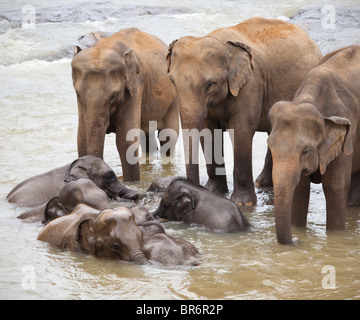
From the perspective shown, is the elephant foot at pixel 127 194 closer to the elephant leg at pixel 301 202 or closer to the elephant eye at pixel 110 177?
the elephant eye at pixel 110 177

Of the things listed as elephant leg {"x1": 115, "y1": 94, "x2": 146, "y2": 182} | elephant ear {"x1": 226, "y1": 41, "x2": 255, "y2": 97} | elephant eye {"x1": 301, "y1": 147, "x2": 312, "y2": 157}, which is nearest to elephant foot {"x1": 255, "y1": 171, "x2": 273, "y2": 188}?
elephant leg {"x1": 115, "y1": 94, "x2": 146, "y2": 182}

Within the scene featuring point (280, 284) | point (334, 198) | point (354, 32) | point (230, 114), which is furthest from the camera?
point (354, 32)

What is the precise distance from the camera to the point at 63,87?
749 inches

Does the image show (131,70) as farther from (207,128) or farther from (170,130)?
(170,130)

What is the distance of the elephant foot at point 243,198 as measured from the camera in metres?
9.31

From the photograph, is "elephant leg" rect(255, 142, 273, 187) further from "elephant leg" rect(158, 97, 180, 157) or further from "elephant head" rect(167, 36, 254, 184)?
"elephant leg" rect(158, 97, 180, 157)

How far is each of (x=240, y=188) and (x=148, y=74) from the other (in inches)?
95.1

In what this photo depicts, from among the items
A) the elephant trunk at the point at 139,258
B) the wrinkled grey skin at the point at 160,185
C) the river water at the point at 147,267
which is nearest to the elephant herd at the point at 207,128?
the elephant trunk at the point at 139,258

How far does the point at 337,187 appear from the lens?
7758 mm

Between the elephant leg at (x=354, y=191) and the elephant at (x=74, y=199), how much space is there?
2.96m

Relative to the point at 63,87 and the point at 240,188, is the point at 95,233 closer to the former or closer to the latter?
the point at 240,188

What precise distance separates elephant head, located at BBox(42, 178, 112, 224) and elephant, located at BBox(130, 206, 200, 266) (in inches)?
33.3

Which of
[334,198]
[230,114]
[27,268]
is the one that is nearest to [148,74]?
[230,114]

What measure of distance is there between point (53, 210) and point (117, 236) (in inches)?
66.6
